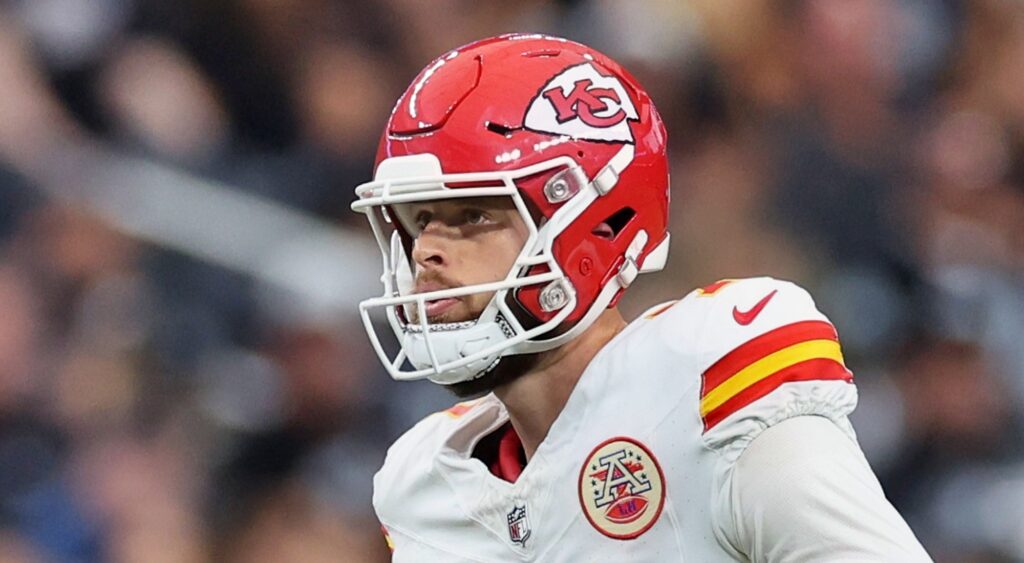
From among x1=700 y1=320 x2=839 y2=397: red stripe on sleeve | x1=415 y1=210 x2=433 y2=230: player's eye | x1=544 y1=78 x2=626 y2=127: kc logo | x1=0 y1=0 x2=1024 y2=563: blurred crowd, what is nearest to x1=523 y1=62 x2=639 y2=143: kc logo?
x1=544 y1=78 x2=626 y2=127: kc logo

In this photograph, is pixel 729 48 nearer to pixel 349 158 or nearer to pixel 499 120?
pixel 349 158

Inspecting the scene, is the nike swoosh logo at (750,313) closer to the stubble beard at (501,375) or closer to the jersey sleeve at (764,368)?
the jersey sleeve at (764,368)

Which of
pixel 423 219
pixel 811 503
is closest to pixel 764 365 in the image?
pixel 811 503

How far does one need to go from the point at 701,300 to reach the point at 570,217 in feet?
0.46

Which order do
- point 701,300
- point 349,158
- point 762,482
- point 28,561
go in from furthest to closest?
point 349,158
point 28,561
point 701,300
point 762,482

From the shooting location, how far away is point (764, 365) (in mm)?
1090

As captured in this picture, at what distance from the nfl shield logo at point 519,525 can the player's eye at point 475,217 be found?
0.85ft

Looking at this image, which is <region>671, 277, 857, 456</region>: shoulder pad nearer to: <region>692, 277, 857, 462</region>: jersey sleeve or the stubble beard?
<region>692, 277, 857, 462</region>: jersey sleeve

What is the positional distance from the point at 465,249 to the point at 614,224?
147mm

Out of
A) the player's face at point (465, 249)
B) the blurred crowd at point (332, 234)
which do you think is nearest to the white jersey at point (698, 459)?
the player's face at point (465, 249)

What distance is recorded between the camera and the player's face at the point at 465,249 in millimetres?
1209

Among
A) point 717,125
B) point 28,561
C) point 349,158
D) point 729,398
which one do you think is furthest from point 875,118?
point 28,561

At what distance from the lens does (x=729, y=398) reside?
109 cm

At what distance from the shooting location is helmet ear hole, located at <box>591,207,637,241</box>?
1246 mm
